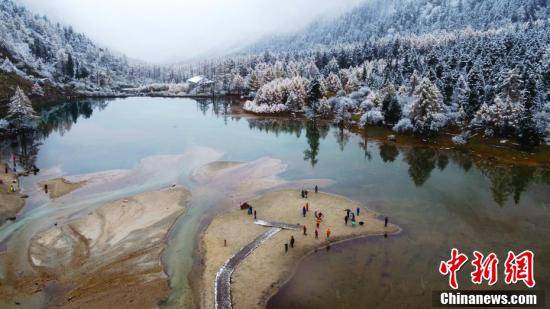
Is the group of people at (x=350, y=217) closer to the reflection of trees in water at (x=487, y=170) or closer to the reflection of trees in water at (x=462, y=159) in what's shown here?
the reflection of trees in water at (x=487, y=170)

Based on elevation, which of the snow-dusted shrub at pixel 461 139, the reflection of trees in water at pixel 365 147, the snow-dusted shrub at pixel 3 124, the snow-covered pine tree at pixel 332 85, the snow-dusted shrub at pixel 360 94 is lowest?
the reflection of trees in water at pixel 365 147

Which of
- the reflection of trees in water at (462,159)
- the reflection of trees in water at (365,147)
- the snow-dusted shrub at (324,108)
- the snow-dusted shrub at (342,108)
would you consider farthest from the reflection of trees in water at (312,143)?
the reflection of trees in water at (462,159)

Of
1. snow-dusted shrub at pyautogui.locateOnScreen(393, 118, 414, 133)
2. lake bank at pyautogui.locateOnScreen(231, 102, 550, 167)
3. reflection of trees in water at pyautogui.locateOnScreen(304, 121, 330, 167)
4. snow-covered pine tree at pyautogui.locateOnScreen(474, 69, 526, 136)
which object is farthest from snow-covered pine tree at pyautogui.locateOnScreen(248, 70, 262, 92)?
snow-covered pine tree at pyautogui.locateOnScreen(474, 69, 526, 136)

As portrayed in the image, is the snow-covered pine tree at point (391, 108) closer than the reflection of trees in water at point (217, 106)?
Yes

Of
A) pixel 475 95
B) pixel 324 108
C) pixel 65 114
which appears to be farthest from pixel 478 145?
pixel 65 114

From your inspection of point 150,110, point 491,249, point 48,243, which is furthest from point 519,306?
point 150,110
